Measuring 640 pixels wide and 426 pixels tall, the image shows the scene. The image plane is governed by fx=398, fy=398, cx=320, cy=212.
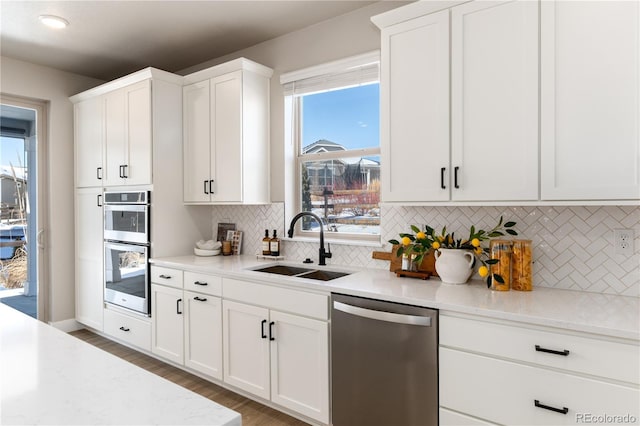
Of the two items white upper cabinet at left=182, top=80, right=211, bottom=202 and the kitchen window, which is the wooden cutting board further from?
white upper cabinet at left=182, top=80, right=211, bottom=202

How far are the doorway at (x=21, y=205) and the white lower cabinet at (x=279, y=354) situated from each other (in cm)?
258

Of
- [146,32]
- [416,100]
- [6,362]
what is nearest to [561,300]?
[416,100]

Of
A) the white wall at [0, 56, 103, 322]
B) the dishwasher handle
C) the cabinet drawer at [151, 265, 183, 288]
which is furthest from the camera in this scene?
the white wall at [0, 56, 103, 322]

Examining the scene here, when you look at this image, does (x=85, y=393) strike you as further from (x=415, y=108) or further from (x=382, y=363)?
(x=415, y=108)

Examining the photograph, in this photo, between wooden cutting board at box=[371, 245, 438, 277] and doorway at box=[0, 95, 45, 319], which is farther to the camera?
doorway at box=[0, 95, 45, 319]

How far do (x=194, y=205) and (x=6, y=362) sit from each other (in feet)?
8.61

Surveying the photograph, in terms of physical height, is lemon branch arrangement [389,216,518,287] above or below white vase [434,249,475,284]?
above

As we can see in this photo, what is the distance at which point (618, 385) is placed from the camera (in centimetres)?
143

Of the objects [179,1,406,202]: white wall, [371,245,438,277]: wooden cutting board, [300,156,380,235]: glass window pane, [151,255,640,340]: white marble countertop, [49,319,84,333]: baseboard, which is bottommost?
[49,319,84,333]: baseboard

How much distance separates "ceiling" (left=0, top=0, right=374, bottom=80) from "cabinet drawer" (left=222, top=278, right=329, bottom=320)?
6.19 ft

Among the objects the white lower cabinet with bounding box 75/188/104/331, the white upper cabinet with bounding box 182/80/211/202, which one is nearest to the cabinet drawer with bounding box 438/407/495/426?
the white upper cabinet with bounding box 182/80/211/202

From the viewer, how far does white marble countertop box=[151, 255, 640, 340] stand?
59.5 inches

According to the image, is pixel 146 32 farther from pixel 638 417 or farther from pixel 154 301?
pixel 638 417

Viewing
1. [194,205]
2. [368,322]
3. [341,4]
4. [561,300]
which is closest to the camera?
[561,300]
